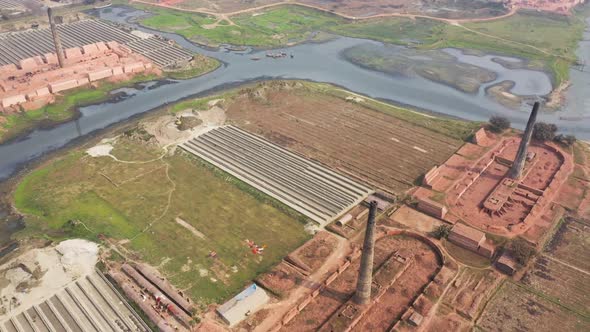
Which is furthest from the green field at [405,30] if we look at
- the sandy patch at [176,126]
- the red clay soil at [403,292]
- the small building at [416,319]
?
the small building at [416,319]

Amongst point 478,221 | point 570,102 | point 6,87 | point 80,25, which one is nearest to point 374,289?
point 478,221

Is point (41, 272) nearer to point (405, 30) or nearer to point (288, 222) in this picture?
point (288, 222)

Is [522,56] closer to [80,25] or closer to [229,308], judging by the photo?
[229,308]

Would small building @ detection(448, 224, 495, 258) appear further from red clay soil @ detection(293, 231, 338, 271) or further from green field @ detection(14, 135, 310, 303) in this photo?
green field @ detection(14, 135, 310, 303)

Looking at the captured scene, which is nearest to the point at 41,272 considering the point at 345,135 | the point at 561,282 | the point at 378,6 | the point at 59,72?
the point at 345,135

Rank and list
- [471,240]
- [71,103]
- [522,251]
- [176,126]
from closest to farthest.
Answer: [522,251]
[471,240]
[176,126]
[71,103]

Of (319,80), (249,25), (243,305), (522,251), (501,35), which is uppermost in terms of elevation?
(249,25)

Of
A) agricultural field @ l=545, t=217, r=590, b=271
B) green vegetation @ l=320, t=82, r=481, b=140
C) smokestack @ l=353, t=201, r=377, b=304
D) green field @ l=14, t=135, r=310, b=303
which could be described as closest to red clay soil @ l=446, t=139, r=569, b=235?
agricultural field @ l=545, t=217, r=590, b=271
